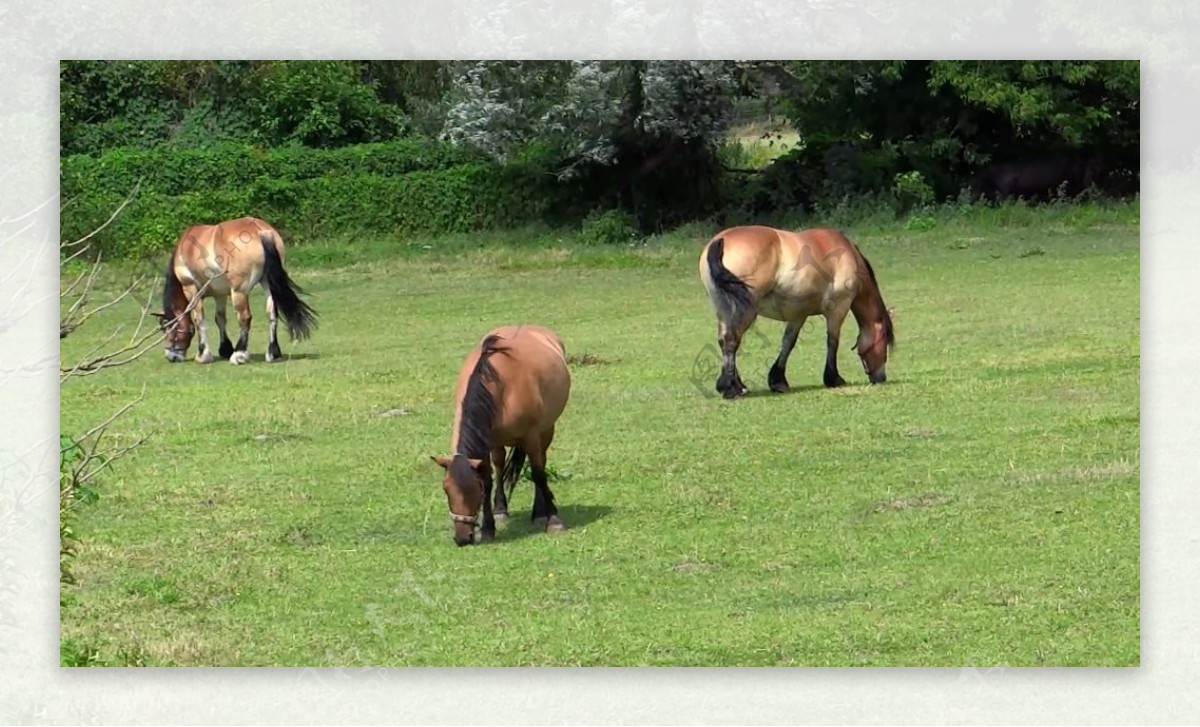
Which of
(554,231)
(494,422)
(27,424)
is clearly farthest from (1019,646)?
(554,231)

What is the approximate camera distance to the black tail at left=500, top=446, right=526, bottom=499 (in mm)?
10656

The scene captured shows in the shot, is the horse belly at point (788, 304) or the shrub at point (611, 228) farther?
the shrub at point (611, 228)

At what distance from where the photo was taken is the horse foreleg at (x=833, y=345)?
1450 centimetres

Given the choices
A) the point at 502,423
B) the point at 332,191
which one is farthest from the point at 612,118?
the point at 502,423

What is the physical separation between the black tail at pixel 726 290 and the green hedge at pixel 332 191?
4.14 feet

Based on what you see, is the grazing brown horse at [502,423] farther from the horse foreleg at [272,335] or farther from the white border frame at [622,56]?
the horse foreleg at [272,335]

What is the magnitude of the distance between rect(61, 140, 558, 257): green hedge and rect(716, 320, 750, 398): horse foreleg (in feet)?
5.18

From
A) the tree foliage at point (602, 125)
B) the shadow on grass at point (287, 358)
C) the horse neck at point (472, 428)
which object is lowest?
the horse neck at point (472, 428)

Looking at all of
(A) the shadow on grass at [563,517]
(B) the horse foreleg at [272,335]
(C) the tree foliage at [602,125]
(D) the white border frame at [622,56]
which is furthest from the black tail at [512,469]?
(B) the horse foreleg at [272,335]

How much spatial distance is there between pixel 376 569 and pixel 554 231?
184 inches

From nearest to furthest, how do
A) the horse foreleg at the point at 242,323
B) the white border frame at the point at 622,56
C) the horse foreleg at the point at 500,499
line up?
1. the white border frame at the point at 622,56
2. the horse foreleg at the point at 500,499
3. the horse foreleg at the point at 242,323

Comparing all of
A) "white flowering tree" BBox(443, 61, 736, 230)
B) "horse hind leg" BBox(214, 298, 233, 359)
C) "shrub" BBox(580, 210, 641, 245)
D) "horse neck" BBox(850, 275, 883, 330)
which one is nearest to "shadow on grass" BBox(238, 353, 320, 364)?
"horse hind leg" BBox(214, 298, 233, 359)

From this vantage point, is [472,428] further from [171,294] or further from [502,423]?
[171,294]

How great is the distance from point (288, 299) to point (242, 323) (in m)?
1.00
